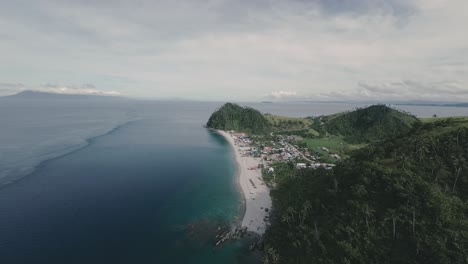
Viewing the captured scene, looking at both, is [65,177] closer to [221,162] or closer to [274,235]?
[221,162]

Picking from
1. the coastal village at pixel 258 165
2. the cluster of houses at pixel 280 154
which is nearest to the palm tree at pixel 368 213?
the coastal village at pixel 258 165

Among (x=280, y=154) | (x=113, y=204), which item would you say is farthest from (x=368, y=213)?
(x=280, y=154)

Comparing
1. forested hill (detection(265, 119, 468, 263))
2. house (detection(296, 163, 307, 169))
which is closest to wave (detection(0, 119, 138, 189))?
forested hill (detection(265, 119, 468, 263))

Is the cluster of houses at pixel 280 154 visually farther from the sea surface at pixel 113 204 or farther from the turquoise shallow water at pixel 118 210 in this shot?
the turquoise shallow water at pixel 118 210

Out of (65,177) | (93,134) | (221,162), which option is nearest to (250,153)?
(221,162)

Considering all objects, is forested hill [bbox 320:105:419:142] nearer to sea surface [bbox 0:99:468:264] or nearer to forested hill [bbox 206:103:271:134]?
forested hill [bbox 206:103:271:134]

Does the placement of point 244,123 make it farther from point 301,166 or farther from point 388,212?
point 388,212
